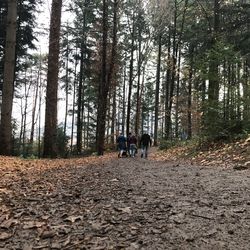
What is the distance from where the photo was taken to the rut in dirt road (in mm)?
3771

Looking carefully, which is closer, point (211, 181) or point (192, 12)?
point (211, 181)

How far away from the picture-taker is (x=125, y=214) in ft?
15.0

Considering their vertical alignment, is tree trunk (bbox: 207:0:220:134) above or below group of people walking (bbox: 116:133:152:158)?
above

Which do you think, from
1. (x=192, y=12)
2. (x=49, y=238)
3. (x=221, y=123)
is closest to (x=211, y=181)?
(x=49, y=238)

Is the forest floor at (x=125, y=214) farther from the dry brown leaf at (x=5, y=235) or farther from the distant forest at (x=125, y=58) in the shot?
the distant forest at (x=125, y=58)

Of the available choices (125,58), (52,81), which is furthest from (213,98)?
(125,58)

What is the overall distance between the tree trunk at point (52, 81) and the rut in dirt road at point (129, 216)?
847 centimetres

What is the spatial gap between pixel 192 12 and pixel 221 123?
2085 centimetres

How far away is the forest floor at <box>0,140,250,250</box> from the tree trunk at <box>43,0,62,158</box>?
7.92 meters

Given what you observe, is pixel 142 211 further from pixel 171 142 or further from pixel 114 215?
pixel 171 142

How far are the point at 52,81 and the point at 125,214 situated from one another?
1143 centimetres

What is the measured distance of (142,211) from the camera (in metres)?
4.70

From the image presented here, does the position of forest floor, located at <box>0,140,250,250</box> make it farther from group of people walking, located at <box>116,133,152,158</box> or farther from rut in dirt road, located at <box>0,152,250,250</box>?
group of people walking, located at <box>116,133,152,158</box>

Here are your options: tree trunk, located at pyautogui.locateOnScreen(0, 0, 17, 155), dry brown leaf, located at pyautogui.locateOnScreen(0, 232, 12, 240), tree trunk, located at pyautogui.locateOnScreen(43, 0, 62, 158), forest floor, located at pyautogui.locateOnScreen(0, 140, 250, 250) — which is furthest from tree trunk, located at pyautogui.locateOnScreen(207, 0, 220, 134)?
dry brown leaf, located at pyautogui.locateOnScreen(0, 232, 12, 240)
